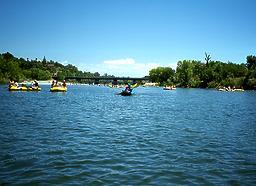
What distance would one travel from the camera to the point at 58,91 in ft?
283

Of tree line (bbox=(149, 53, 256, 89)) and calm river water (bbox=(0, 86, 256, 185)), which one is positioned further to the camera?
tree line (bbox=(149, 53, 256, 89))

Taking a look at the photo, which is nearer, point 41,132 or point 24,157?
point 24,157

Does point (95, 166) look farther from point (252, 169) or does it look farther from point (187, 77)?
point (187, 77)

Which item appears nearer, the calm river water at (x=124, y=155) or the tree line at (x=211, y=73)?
the calm river water at (x=124, y=155)

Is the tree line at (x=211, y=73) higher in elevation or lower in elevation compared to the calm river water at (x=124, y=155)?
higher

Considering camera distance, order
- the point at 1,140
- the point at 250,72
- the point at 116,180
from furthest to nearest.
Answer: the point at 250,72 → the point at 1,140 → the point at 116,180

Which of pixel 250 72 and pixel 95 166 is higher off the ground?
pixel 250 72

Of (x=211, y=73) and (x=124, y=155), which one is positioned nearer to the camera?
(x=124, y=155)

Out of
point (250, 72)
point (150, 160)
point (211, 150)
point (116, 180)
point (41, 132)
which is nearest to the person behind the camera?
point (116, 180)

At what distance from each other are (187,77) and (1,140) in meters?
169

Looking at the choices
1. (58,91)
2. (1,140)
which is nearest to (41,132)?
(1,140)

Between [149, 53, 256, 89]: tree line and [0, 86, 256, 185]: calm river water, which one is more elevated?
[149, 53, 256, 89]: tree line

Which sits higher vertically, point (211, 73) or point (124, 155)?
point (211, 73)

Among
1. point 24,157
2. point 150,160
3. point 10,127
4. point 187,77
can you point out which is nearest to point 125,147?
point 150,160
